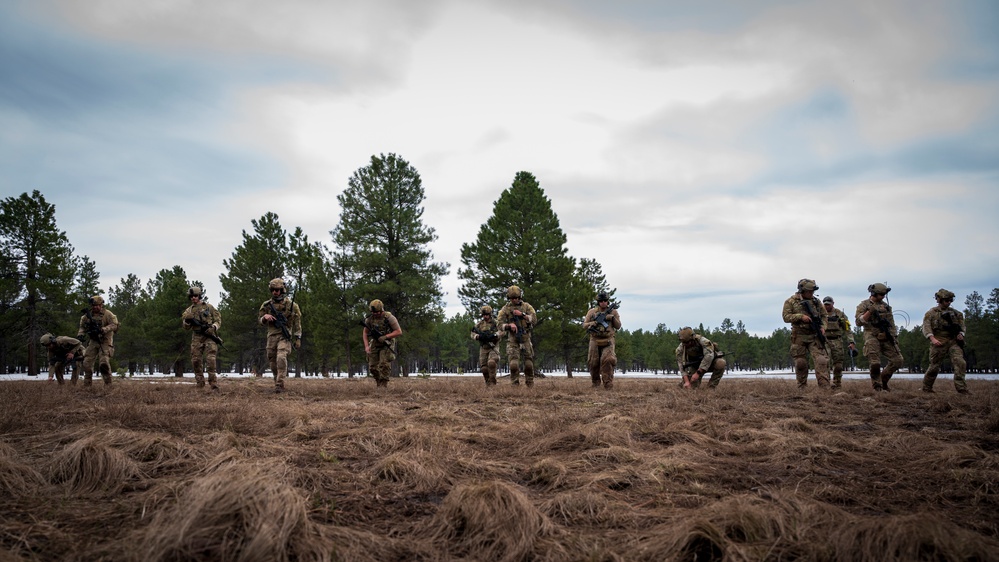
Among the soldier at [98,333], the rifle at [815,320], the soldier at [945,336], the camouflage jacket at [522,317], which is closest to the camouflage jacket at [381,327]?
the camouflage jacket at [522,317]

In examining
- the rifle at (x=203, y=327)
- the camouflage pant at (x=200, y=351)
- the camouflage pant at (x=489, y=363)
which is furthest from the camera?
the camouflage pant at (x=489, y=363)

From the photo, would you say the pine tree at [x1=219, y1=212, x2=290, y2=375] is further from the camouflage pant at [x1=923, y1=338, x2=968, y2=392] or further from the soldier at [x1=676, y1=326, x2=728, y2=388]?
the camouflage pant at [x1=923, y1=338, x2=968, y2=392]

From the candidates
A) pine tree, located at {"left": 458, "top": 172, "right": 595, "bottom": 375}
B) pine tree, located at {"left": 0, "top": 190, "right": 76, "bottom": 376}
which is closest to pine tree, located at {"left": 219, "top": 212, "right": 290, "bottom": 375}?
pine tree, located at {"left": 0, "top": 190, "right": 76, "bottom": 376}

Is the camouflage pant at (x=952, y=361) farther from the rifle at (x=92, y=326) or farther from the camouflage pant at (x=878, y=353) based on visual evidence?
the rifle at (x=92, y=326)

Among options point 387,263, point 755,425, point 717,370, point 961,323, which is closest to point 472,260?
point 387,263

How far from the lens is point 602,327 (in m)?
11.3

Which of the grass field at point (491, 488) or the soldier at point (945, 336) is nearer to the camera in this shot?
Answer: the grass field at point (491, 488)

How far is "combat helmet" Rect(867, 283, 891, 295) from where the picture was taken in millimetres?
11039

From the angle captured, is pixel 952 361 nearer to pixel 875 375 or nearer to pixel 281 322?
pixel 875 375

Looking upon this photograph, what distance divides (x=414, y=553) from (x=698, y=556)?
128 cm

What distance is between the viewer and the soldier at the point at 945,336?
10039 millimetres

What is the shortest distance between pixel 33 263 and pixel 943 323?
43.2 metres

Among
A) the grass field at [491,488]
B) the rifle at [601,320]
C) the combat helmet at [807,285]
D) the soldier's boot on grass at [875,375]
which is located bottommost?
the soldier's boot on grass at [875,375]

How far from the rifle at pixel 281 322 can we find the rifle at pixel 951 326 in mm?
13727
